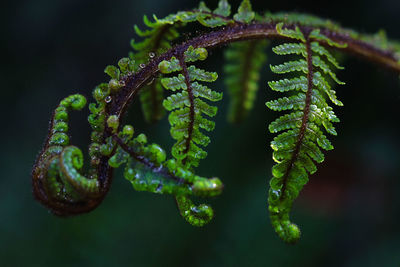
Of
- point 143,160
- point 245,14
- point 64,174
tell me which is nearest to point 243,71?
point 245,14

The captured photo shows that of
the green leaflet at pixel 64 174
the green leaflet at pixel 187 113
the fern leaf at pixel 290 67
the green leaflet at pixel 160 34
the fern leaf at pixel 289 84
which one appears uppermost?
Answer: the green leaflet at pixel 160 34

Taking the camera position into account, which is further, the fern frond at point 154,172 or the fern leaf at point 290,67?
the fern leaf at point 290,67

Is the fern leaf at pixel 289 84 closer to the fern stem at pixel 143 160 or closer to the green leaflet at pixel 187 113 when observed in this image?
the green leaflet at pixel 187 113

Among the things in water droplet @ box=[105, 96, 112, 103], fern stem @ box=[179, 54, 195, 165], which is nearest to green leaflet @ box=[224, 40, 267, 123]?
fern stem @ box=[179, 54, 195, 165]

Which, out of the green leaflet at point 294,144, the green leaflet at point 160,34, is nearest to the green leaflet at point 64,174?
the green leaflet at point 160,34

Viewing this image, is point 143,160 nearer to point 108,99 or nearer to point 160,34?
point 108,99

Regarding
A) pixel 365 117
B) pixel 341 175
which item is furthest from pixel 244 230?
pixel 365 117

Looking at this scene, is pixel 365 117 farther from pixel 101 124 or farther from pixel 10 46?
pixel 10 46
